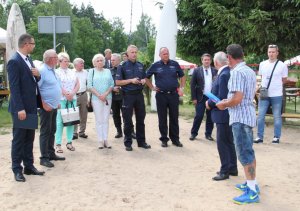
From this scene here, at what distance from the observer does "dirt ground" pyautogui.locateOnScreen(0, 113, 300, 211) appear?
470cm

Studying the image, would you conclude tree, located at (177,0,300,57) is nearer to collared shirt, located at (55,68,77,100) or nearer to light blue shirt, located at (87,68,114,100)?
light blue shirt, located at (87,68,114,100)

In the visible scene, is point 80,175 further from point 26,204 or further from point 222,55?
point 222,55

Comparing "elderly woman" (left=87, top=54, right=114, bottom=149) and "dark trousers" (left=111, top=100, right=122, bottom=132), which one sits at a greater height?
"elderly woman" (left=87, top=54, right=114, bottom=149)

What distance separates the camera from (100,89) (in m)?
7.45

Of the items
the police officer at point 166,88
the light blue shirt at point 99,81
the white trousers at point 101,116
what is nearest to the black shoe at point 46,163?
the white trousers at point 101,116

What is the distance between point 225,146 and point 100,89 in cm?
277

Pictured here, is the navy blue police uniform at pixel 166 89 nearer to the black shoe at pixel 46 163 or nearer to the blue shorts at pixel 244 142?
the black shoe at pixel 46 163

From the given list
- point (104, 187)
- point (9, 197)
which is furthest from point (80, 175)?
point (9, 197)

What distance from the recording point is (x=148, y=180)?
18.5ft

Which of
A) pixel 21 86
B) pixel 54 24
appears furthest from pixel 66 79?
pixel 54 24

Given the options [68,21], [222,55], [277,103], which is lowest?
[277,103]

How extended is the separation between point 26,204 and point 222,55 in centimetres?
313

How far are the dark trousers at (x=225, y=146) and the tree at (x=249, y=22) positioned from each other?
491 cm

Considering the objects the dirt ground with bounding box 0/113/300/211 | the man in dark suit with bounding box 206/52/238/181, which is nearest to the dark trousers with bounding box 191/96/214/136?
the dirt ground with bounding box 0/113/300/211
